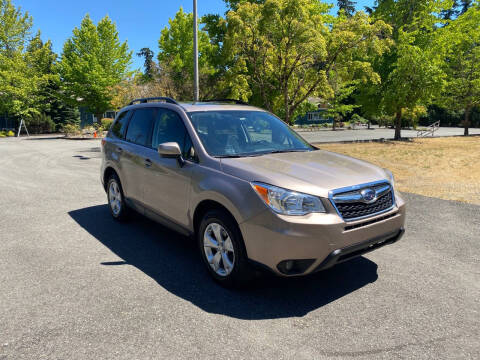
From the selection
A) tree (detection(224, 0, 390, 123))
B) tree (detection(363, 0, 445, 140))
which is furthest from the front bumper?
tree (detection(363, 0, 445, 140))

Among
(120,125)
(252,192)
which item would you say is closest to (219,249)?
(252,192)

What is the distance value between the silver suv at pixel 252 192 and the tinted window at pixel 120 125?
2.06ft

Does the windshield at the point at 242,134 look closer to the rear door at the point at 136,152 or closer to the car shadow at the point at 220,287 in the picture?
the rear door at the point at 136,152

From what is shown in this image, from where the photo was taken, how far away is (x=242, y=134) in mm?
4418

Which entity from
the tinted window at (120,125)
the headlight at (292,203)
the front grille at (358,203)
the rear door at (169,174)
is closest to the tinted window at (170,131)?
the rear door at (169,174)

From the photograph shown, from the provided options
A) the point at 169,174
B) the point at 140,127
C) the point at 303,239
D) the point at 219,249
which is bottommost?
the point at 219,249

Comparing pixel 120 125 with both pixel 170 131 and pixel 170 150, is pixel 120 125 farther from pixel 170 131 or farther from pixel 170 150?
pixel 170 150

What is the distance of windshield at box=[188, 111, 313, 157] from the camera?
13.4 ft

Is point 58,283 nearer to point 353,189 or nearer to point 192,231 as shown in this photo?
point 192,231

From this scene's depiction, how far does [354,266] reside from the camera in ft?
14.0

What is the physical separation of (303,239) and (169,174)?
193 cm

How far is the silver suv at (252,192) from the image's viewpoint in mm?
3123

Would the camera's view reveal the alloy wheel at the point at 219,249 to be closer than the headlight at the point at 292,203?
No

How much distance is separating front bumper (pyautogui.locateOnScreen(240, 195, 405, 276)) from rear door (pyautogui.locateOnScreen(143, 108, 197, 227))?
1075mm
